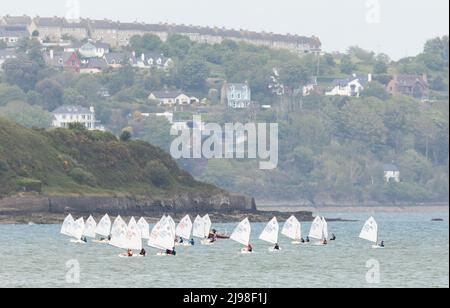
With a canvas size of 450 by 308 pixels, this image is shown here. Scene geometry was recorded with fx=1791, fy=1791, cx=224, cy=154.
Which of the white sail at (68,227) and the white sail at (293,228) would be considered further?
the white sail at (293,228)

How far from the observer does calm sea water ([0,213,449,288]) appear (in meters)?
106

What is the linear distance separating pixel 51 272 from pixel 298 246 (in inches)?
1834

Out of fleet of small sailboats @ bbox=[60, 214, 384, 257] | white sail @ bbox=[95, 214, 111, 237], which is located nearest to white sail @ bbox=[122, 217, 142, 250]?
fleet of small sailboats @ bbox=[60, 214, 384, 257]

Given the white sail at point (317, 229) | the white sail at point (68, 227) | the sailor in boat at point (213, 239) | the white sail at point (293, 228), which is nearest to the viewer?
the white sail at point (68, 227)

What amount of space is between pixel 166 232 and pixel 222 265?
831 centimetres

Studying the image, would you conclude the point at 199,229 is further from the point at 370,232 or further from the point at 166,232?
the point at 166,232

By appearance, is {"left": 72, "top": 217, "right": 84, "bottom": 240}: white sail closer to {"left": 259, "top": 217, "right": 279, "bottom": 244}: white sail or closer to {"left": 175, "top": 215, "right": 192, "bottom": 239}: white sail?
{"left": 175, "top": 215, "right": 192, "bottom": 239}: white sail

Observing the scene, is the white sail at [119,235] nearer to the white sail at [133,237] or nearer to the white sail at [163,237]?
the white sail at [133,237]

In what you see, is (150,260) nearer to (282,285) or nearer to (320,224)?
(282,285)

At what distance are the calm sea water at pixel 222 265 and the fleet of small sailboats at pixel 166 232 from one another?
3.70 feet

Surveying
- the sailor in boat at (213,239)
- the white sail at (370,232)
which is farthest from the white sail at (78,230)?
the white sail at (370,232)

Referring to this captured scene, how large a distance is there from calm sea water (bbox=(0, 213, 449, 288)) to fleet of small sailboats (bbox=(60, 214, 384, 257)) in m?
1.13

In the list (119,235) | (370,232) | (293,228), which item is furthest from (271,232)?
(119,235)

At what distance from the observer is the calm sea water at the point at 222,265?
4161 inches
